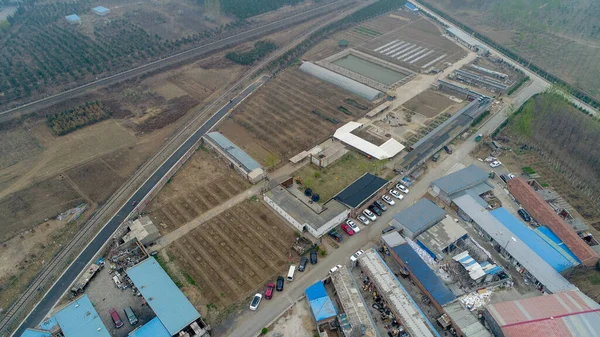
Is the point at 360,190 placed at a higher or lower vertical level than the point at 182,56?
lower

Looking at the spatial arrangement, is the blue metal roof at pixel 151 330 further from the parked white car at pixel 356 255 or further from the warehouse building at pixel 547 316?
the warehouse building at pixel 547 316

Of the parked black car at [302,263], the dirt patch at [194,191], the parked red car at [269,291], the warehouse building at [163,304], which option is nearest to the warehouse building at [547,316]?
the parked black car at [302,263]

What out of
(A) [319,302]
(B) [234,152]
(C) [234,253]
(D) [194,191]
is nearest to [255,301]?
(A) [319,302]

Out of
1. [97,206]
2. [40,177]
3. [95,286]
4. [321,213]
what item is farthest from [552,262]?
[40,177]

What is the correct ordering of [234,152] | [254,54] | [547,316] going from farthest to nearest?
[254,54] < [234,152] < [547,316]

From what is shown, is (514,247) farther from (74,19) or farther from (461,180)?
(74,19)

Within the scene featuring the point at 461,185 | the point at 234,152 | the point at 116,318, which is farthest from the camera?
the point at 234,152
